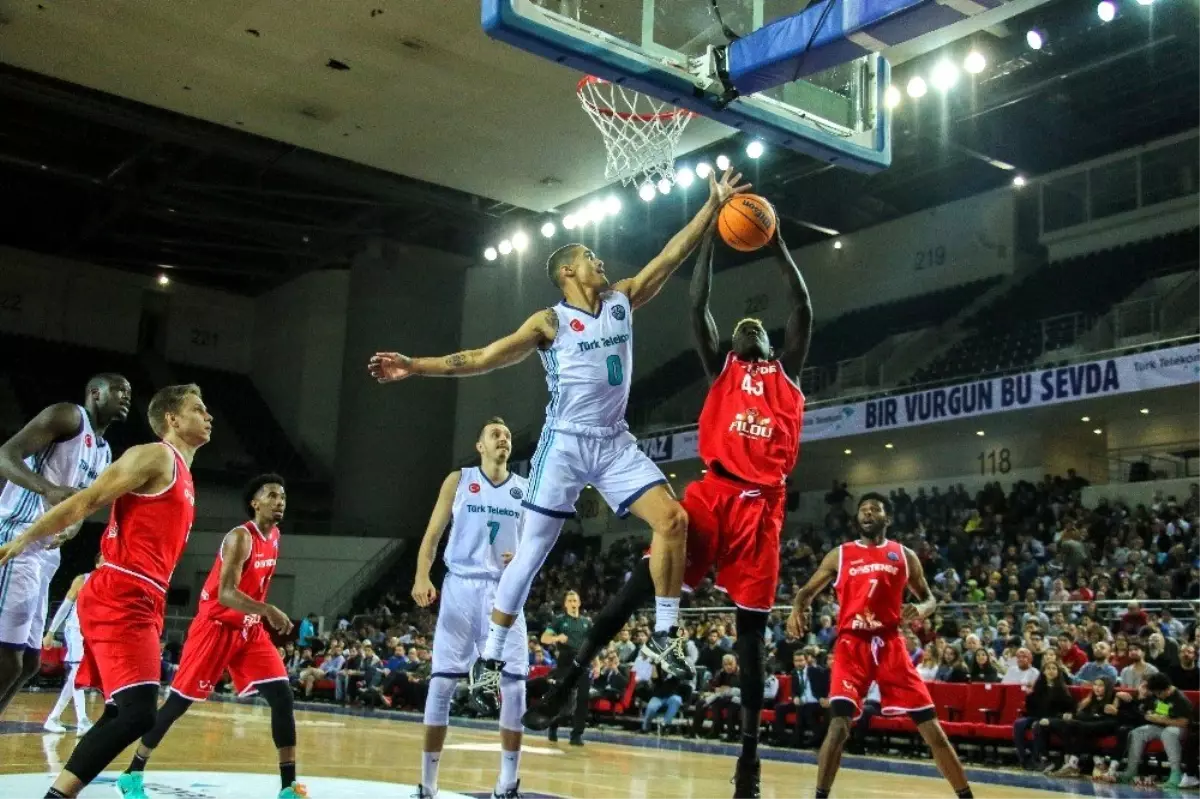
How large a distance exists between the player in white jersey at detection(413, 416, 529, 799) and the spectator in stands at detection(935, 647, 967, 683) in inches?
279

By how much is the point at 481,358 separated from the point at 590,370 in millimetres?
516

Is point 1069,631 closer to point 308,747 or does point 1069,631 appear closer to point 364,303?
point 308,747

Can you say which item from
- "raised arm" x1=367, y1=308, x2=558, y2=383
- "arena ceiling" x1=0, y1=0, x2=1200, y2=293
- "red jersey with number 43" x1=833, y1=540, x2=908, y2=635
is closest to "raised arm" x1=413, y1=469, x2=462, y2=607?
"raised arm" x1=367, y1=308, x2=558, y2=383

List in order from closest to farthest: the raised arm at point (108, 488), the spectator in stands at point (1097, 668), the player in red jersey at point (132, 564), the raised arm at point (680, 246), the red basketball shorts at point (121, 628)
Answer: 1. the raised arm at point (108, 488)
2. the player in red jersey at point (132, 564)
3. the red basketball shorts at point (121, 628)
4. the raised arm at point (680, 246)
5. the spectator in stands at point (1097, 668)

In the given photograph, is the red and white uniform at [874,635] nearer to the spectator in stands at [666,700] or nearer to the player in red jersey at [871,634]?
the player in red jersey at [871,634]

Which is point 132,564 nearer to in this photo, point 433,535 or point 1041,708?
point 433,535

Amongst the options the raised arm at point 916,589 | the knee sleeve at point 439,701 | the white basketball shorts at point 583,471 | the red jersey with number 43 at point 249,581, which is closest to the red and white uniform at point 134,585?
the red jersey with number 43 at point 249,581

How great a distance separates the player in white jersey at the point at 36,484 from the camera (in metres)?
6.11

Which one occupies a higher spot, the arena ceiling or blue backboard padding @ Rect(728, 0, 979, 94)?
the arena ceiling

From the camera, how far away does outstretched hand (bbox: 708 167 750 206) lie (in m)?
5.72

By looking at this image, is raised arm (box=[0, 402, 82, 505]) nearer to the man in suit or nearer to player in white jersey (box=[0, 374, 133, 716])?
player in white jersey (box=[0, 374, 133, 716])

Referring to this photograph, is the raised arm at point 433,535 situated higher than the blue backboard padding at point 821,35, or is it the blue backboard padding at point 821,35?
the blue backboard padding at point 821,35

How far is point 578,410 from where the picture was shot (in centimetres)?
562

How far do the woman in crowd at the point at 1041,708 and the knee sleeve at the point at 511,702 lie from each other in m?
6.46
